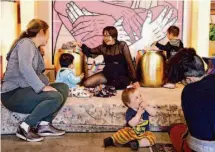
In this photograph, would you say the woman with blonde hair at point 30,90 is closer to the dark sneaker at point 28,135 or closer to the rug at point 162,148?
the dark sneaker at point 28,135

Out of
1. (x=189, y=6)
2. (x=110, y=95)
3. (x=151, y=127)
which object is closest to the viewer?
(x=151, y=127)

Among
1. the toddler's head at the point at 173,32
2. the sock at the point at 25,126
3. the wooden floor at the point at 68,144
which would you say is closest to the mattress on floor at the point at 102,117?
the wooden floor at the point at 68,144

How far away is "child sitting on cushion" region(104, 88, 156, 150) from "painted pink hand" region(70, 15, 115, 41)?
204 cm

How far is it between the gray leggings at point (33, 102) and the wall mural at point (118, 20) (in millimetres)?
1758

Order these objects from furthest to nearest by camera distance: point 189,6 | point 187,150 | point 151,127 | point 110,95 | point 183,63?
point 189,6 < point 183,63 < point 110,95 < point 151,127 < point 187,150

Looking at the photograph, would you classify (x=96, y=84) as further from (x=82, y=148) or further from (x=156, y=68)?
(x=82, y=148)

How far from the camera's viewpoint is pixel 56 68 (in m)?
4.28

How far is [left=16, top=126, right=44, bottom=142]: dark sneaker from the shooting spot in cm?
292

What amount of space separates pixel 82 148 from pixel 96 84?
1368mm

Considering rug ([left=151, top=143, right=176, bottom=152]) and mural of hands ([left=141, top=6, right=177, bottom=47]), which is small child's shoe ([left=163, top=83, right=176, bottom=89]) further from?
rug ([left=151, top=143, right=176, bottom=152])

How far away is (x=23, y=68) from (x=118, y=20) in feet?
6.76

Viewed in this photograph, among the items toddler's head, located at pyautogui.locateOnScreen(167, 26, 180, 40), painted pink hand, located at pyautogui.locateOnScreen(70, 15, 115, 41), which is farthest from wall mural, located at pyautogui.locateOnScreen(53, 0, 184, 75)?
toddler's head, located at pyautogui.locateOnScreen(167, 26, 180, 40)

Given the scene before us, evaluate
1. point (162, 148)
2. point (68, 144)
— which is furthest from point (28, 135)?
point (162, 148)

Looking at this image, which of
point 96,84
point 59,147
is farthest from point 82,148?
point 96,84
